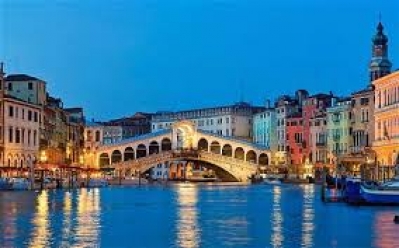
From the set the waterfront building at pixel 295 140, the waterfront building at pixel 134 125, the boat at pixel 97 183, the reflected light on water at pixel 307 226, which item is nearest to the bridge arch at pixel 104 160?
the waterfront building at pixel 295 140

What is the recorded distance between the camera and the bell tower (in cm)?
7619

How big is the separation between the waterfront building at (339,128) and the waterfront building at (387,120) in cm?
2272

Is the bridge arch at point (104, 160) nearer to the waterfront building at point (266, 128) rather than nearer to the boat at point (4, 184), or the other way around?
the waterfront building at point (266, 128)

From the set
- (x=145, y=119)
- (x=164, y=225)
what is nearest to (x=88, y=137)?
(x=145, y=119)

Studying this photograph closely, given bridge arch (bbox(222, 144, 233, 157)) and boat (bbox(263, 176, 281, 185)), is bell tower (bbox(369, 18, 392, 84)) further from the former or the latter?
bridge arch (bbox(222, 144, 233, 157))

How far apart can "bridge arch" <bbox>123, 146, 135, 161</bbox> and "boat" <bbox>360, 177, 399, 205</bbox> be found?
214 ft

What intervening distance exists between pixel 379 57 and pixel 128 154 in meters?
32.5

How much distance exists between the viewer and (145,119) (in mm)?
137500

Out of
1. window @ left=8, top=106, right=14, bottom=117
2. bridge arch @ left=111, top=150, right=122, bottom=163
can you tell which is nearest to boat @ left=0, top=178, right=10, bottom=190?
window @ left=8, top=106, right=14, bottom=117

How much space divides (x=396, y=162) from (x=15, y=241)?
40.6 meters

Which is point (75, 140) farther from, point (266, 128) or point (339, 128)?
point (266, 128)

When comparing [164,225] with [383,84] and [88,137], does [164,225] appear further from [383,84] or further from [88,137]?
[88,137]

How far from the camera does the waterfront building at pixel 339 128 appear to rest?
283 feet

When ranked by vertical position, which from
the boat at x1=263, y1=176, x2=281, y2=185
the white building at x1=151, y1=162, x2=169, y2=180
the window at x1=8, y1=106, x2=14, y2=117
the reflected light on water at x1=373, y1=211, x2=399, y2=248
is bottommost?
the reflected light on water at x1=373, y1=211, x2=399, y2=248
